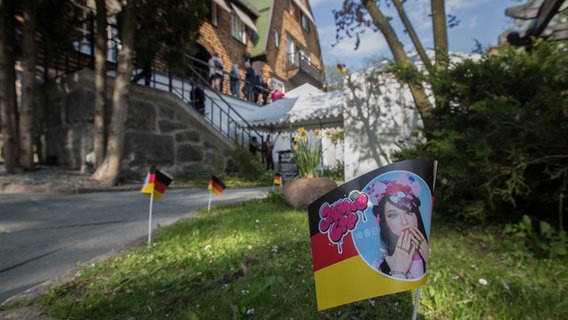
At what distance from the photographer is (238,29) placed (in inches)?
680

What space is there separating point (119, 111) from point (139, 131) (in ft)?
4.47

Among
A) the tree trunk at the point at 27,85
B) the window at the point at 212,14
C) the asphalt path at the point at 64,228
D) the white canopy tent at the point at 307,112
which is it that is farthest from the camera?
the window at the point at 212,14

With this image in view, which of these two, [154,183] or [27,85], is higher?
[27,85]

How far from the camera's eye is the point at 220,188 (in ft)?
12.4

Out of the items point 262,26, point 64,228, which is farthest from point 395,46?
point 262,26

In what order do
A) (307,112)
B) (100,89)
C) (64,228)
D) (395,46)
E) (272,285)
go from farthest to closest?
(307,112) < (100,89) < (395,46) < (64,228) < (272,285)

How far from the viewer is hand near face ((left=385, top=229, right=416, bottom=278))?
3.00 ft

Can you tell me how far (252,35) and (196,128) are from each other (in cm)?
1245

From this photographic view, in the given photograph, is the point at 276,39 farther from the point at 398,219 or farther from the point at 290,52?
the point at 398,219

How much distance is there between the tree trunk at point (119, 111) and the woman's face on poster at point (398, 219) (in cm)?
596

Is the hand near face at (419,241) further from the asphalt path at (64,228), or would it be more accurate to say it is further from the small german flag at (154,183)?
the small german flag at (154,183)

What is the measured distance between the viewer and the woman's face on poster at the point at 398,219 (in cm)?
93

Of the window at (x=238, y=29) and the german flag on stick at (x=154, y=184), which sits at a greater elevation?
the window at (x=238, y=29)

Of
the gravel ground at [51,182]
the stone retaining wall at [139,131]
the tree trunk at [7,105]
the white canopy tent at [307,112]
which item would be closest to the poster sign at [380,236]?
the gravel ground at [51,182]
